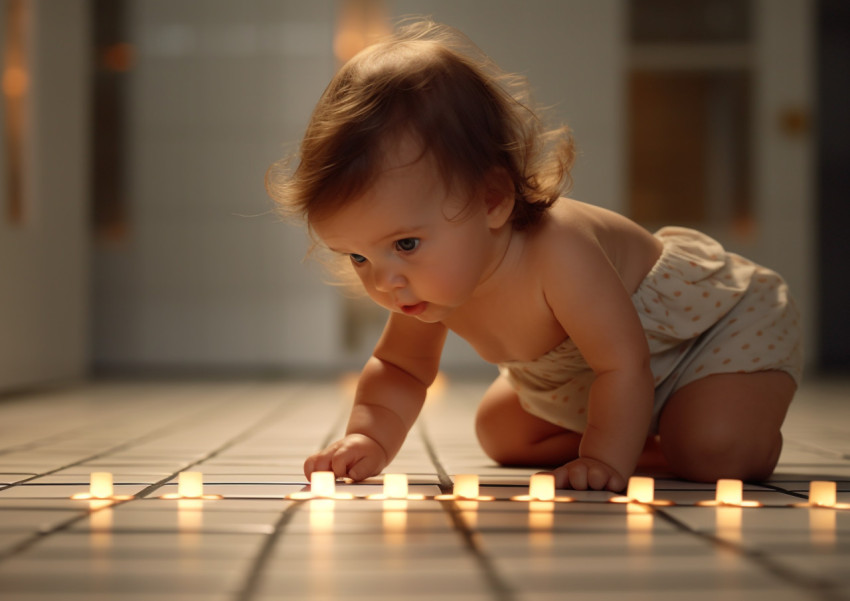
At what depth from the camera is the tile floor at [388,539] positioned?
0.66m

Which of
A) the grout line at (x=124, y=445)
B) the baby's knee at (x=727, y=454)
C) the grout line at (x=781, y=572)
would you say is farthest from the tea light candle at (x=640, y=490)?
the grout line at (x=124, y=445)

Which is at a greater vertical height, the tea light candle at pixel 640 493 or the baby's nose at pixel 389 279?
the baby's nose at pixel 389 279

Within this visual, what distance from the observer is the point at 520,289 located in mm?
1234

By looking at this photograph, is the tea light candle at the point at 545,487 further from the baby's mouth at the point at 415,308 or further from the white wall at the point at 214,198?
the white wall at the point at 214,198

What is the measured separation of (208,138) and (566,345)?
120 inches

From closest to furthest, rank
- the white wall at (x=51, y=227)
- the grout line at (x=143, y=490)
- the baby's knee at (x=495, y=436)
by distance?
the grout line at (x=143, y=490) → the baby's knee at (x=495, y=436) → the white wall at (x=51, y=227)

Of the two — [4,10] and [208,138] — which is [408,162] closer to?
[4,10]

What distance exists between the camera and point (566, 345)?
131cm

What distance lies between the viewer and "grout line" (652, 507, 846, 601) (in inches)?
25.3

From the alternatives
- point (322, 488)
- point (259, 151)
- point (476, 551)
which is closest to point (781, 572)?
point (476, 551)

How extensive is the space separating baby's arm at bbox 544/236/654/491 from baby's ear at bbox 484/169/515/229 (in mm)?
90

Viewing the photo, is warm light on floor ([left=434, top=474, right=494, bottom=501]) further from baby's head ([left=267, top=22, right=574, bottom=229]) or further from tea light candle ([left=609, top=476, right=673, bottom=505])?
baby's head ([left=267, top=22, right=574, bottom=229])

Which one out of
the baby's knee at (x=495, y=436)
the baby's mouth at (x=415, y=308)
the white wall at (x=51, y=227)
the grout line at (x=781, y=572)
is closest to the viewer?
the grout line at (x=781, y=572)

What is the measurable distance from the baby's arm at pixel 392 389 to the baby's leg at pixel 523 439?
0.17m
